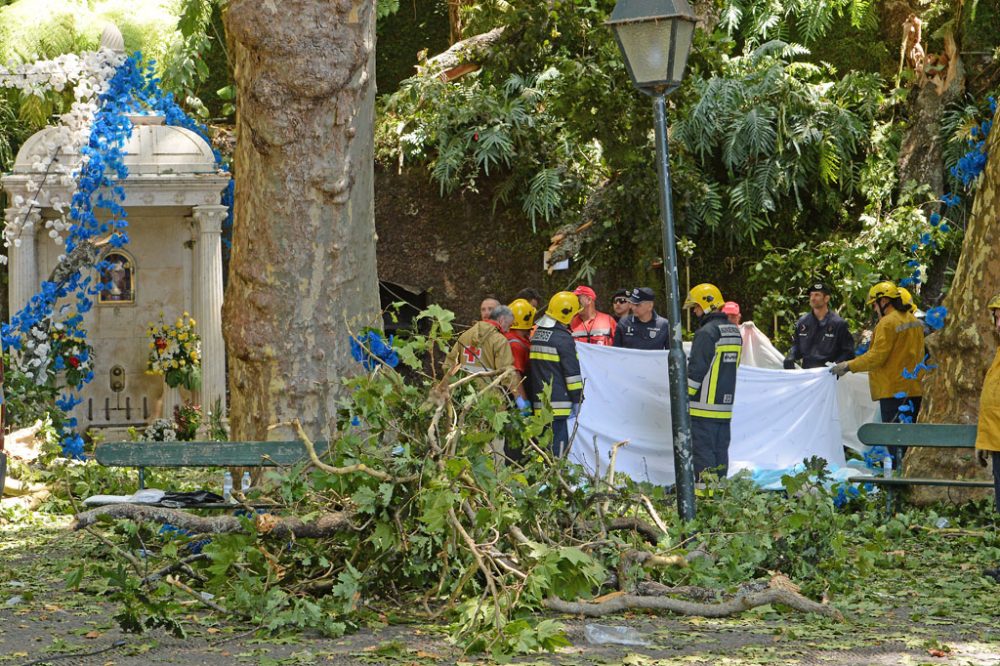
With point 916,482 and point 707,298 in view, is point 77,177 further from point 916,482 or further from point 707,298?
point 916,482

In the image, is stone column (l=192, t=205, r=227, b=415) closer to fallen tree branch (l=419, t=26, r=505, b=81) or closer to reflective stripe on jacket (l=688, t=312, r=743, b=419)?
fallen tree branch (l=419, t=26, r=505, b=81)

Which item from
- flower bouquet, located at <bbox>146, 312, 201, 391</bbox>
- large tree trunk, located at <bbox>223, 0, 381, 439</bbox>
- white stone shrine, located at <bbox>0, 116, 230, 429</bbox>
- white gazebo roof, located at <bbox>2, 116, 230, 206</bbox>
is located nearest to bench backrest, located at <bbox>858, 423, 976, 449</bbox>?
large tree trunk, located at <bbox>223, 0, 381, 439</bbox>

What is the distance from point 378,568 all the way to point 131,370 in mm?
11143

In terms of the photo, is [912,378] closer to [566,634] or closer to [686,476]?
[686,476]

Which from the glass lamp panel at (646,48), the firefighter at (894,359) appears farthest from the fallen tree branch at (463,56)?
the glass lamp panel at (646,48)

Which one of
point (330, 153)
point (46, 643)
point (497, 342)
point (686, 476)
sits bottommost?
point (46, 643)

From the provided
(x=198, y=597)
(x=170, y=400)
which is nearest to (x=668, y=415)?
(x=198, y=597)

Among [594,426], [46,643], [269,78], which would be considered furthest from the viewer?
[594,426]

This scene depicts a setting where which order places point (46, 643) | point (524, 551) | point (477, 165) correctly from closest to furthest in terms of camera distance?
point (46, 643), point (524, 551), point (477, 165)

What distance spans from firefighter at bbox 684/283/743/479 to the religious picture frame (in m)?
8.75

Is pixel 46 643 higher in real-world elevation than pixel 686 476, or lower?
lower

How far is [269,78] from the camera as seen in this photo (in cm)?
845

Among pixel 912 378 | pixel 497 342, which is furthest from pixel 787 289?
pixel 497 342

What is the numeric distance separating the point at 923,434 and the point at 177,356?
954 cm
